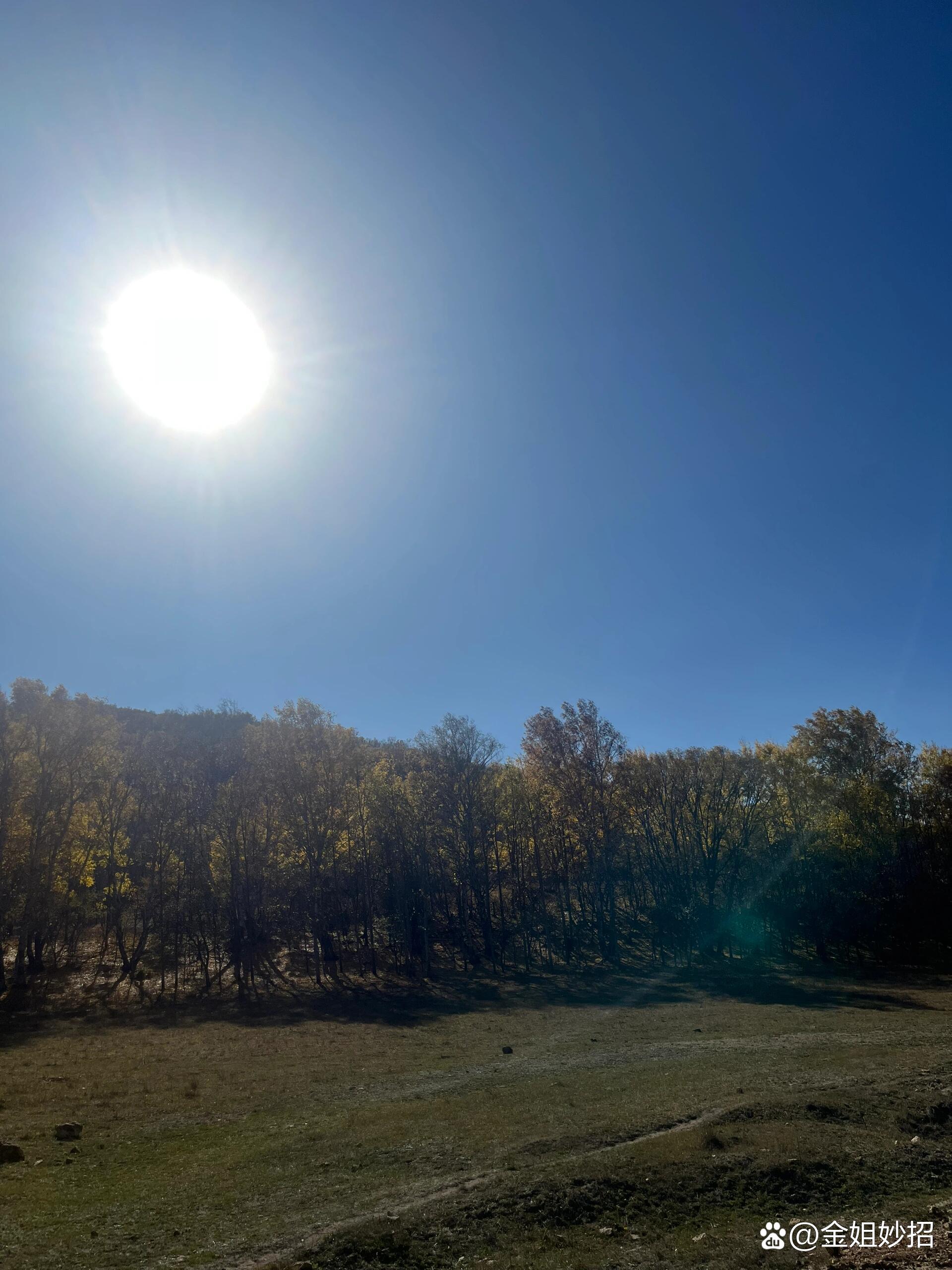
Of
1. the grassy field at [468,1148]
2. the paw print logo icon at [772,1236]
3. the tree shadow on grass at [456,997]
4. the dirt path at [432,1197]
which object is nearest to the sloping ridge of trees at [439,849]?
the tree shadow on grass at [456,997]

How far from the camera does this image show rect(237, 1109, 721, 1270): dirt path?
9.96 metres

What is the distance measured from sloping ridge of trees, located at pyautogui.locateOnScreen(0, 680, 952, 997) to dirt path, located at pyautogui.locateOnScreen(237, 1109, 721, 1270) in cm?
4049

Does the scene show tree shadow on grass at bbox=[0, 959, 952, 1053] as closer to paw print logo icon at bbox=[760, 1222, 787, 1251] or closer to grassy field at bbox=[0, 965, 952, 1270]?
grassy field at bbox=[0, 965, 952, 1270]

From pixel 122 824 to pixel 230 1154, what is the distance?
47077 mm

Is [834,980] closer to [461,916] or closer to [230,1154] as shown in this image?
[461,916]

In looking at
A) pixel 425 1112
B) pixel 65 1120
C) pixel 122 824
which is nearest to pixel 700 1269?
pixel 425 1112

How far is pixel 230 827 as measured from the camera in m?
55.0

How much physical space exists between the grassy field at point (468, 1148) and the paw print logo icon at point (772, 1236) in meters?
0.19

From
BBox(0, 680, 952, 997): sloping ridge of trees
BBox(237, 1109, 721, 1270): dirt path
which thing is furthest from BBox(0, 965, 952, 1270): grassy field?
BBox(0, 680, 952, 997): sloping ridge of trees

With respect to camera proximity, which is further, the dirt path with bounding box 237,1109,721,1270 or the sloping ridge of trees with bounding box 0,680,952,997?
the sloping ridge of trees with bounding box 0,680,952,997

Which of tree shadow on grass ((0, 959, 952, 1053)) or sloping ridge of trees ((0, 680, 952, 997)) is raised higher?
sloping ridge of trees ((0, 680, 952, 997))

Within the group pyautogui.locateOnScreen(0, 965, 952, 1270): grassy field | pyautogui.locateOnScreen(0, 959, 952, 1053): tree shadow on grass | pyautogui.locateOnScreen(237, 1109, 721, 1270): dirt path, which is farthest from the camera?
pyautogui.locateOnScreen(0, 959, 952, 1053): tree shadow on grass

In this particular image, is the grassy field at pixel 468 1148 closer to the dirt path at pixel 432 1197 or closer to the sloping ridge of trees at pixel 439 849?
the dirt path at pixel 432 1197

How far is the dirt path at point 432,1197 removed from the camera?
392 inches
